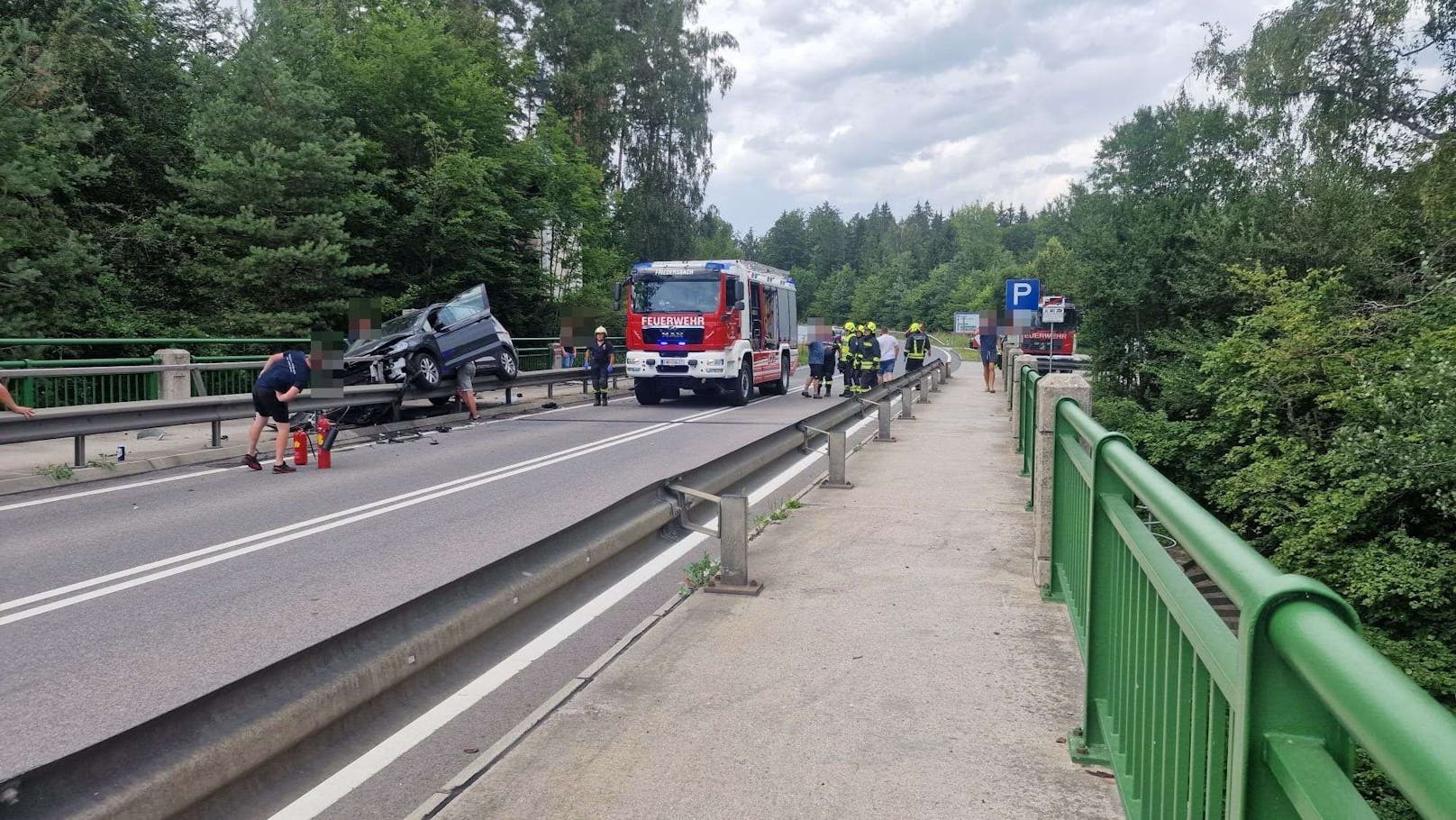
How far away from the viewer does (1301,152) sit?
23953 mm

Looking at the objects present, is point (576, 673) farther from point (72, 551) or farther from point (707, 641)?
point (72, 551)

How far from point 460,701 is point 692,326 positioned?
52.8 ft

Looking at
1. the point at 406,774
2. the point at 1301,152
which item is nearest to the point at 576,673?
the point at 406,774

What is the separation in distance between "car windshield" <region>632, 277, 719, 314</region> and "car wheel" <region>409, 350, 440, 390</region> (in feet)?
15.8

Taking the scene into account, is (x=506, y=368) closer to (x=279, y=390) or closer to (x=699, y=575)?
(x=279, y=390)

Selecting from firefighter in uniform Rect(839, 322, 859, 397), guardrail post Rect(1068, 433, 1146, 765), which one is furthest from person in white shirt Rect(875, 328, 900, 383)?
guardrail post Rect(1068, 433, 1146, 765)

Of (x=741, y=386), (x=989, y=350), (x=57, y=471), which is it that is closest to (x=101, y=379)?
(x=57, y=471)

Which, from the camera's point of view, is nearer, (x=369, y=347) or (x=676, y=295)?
(x=369, y=347)

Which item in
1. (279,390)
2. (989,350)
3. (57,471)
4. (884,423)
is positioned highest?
(989,350)

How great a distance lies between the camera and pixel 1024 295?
70.0ft

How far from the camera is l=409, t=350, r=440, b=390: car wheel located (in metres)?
17.0

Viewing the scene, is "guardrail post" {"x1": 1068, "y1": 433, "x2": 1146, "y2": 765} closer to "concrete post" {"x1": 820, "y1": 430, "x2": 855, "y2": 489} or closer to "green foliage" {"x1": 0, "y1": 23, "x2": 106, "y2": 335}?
"concrete post" {"x1": 820, "y1": 430, "x2": 855, "y2": 489}

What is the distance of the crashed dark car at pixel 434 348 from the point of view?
16688 millimetres

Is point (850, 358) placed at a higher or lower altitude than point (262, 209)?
lower
